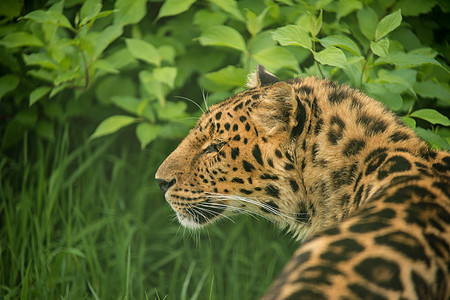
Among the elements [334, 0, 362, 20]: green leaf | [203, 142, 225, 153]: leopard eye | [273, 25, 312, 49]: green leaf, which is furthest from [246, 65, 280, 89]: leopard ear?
[334, 0, 362, 20]: green leaf

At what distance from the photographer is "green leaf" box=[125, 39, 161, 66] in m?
4.53

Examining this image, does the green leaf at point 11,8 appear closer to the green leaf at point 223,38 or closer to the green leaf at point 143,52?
the green leaf at point 143,52

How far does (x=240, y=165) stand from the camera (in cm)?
362

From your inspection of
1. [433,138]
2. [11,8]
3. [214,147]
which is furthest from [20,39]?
[433,138]

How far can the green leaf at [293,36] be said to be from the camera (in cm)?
349

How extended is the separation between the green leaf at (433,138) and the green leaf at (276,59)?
1041 mm

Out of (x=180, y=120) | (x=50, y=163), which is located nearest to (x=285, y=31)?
(x=180, y=120)

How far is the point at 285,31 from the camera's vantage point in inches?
140

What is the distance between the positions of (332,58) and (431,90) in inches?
48.1

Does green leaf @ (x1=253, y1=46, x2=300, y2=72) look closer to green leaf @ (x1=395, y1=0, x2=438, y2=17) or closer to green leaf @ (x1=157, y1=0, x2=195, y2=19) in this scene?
green leaf @ (x1=157, y1=0, x2=195, y2=19)

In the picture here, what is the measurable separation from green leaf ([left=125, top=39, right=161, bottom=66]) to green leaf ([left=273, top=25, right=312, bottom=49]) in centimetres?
136

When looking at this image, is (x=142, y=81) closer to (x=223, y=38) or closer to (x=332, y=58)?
(x=223, y=38)

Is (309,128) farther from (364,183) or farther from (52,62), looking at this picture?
(52,62)

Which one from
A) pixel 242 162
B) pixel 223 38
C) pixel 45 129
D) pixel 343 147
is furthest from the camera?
pixel 45 129
